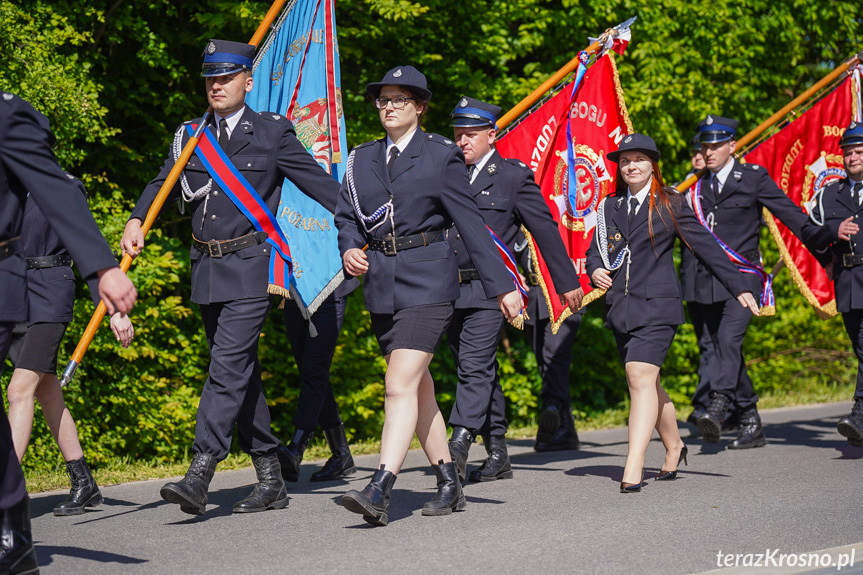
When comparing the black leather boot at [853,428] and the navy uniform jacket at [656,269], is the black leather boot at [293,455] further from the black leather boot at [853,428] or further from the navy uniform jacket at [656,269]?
the black leather boot at [853,428]

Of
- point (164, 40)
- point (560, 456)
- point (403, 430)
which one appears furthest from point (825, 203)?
point (164, 40)

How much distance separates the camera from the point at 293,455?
6.88 m

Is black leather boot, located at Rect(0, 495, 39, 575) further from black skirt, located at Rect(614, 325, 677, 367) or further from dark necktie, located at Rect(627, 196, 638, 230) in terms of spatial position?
dark necktie, located at Rect(627, 196, 638, 230)

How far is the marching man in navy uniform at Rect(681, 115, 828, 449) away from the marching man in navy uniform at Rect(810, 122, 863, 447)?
0.21 metres

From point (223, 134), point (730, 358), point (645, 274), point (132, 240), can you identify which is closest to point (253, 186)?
point (223, 134)

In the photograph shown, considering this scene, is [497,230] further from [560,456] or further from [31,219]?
[31,219]

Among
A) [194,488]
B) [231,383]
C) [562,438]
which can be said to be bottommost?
[562,438]

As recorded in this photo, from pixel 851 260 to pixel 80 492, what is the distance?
5.61 metres

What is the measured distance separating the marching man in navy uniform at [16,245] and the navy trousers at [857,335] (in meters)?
5.80

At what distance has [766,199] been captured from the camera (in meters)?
8.73

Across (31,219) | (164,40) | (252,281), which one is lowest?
(252,281)

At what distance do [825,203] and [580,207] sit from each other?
1.94 metres

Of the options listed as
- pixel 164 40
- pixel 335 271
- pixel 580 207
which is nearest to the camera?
pixel 335 271

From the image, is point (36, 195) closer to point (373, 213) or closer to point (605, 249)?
point (373, 213)
